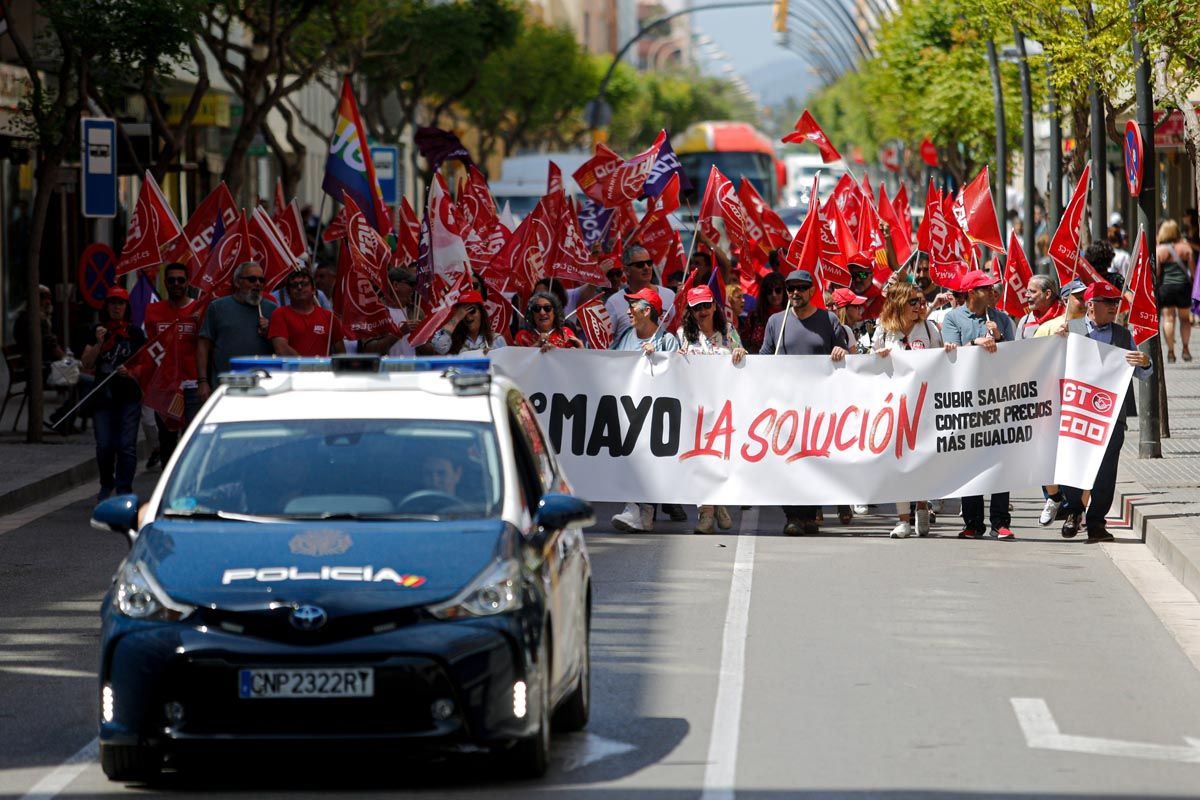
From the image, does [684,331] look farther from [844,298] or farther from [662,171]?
[662,171]

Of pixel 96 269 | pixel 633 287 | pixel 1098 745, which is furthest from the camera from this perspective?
pixel 96 269

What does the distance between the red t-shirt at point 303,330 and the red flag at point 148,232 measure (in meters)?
3.29

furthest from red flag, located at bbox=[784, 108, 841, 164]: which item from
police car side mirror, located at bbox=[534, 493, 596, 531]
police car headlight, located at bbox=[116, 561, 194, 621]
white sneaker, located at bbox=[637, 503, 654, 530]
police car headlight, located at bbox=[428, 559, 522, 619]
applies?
police car headlight, located at bbox=[116, 561, 194, 621]

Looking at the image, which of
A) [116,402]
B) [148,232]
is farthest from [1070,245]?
[148,232]

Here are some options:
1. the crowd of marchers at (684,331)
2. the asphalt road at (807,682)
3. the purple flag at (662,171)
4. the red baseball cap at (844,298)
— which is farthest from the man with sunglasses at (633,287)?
the asphalt road at (807,682)

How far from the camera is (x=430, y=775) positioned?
24.6 ft

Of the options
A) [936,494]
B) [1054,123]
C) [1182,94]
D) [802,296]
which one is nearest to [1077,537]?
[936,494]

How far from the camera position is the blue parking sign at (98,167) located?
21.0 meters

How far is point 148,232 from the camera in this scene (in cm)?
1806

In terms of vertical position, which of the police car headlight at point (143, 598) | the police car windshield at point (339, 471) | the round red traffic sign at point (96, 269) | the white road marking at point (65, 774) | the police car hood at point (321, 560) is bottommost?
the white road marking at point (65, 774)

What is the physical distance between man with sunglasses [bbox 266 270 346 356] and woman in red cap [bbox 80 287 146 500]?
5.02 feet

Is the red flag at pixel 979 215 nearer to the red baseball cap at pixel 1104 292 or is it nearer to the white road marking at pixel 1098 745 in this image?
the red baseball cap at pixel 1104 292

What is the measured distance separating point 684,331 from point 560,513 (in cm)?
730

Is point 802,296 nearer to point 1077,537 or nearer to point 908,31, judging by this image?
point 1077,537
